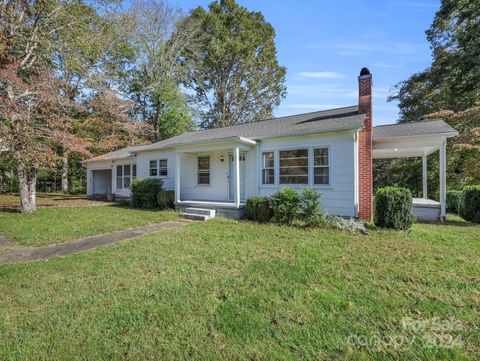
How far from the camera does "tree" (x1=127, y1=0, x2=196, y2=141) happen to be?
85.1 feet

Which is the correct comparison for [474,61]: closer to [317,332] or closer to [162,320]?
[317,332]

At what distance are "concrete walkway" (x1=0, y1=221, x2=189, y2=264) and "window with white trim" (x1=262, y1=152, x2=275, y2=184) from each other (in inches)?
178

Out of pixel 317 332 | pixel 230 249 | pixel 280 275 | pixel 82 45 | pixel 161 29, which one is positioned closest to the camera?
pixel 317 332

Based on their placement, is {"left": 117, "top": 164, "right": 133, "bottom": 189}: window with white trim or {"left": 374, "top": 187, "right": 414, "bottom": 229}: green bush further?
{"left": 117, "top": 164, "right": 133, "bottom": 189}: window with white trim

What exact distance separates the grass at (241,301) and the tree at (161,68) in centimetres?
2260

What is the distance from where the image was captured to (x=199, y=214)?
10508mm

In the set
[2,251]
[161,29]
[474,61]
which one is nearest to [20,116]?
[2,251]

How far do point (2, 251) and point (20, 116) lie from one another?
6.59m

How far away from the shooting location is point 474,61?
16.2 metres

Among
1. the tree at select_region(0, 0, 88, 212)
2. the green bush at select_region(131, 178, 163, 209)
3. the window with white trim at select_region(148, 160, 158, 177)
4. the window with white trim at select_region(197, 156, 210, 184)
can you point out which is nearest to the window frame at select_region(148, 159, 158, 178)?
the window with white trim at select_region(148, 160, 158, 177)

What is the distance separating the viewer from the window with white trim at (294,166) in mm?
9844

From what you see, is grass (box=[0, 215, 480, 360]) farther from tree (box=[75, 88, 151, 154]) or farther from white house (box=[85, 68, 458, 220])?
tree (box=[75, 88, 151, 154])

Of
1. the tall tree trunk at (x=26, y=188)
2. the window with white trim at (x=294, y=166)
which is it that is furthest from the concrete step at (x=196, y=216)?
the tall tree trunk at (x=26, y=188)

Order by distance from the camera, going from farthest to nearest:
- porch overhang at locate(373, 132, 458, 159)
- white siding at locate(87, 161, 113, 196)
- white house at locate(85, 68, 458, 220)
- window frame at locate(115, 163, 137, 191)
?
white siding at locate(87, 161, 113, 196) → window frame at locate(115, 163, 137, 191) → porch overhang at locate(373, 132, 458, 159) → white house at locate(85, 68, 458, 220)
